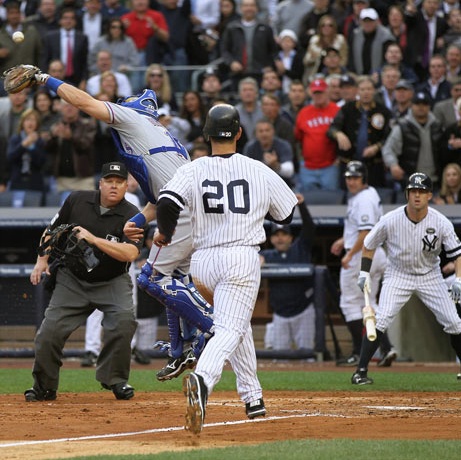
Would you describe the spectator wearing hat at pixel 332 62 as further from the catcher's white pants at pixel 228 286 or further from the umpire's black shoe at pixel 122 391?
the catcher's white pants at pixel 228 286

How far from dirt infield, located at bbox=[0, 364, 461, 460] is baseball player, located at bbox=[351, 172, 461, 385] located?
1.27 metres

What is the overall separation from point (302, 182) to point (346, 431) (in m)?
8.83

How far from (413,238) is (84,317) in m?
3.47

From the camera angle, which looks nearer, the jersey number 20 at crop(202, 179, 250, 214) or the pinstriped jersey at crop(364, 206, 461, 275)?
the jersey number 20 at crop(202, 179, 250, 214)

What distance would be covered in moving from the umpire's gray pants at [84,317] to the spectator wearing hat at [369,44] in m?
8.43

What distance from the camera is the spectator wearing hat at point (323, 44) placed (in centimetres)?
1636

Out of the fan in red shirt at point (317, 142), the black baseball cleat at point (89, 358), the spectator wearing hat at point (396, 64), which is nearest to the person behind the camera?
the black baseball cleat at point (89, 358)

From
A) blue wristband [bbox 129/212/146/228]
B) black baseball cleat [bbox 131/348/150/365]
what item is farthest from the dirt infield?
black baseball cleat [bbox 131/348/150/365]

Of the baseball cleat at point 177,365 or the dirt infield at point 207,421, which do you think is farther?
the baseball cleat at point 177,365

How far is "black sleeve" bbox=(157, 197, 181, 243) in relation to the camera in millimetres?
6727

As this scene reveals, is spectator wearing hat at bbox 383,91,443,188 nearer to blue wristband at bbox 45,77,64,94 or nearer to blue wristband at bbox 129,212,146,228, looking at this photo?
blue wristband at bbox 129,212,146,228

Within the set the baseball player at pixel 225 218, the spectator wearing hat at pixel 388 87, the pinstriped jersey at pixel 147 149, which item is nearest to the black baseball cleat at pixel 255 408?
the baseball player at pixel 225 218

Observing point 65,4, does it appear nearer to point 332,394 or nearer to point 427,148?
point 427,148

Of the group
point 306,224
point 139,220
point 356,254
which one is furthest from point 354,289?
point 139,220
